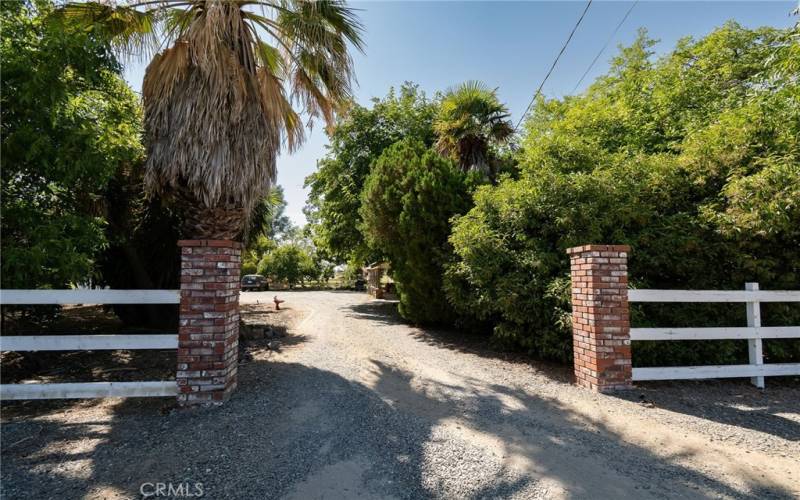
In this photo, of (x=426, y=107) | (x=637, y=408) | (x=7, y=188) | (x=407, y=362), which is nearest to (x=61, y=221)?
(x=7, y=188)

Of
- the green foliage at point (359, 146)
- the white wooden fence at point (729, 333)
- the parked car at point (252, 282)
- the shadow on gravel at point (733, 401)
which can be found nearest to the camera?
the shadow on gravel at point (733, 401)

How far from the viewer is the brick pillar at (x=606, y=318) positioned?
4.22 metres

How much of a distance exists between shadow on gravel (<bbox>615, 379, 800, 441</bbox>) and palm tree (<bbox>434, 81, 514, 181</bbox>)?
21.1 ft

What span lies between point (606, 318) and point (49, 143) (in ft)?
22.0

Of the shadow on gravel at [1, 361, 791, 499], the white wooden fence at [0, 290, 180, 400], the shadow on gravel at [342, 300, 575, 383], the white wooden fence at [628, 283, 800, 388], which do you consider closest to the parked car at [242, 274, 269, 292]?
the shadow on gravel at [342, 300, 575, 383]

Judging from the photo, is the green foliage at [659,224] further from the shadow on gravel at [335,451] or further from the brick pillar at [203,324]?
the brick pillar at [203,324]

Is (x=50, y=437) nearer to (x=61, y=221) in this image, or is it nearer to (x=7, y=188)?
(x=61, y=221)

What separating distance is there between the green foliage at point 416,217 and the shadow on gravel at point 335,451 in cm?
408

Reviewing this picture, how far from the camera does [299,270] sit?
100ft

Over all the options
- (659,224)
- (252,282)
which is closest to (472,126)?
(659,224)

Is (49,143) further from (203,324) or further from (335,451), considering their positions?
(335,451)

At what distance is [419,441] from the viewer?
321cm

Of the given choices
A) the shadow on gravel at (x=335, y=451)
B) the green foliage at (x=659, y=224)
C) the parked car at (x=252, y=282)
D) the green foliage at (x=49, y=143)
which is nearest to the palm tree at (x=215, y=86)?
the green foliage at (x=49, y=143)

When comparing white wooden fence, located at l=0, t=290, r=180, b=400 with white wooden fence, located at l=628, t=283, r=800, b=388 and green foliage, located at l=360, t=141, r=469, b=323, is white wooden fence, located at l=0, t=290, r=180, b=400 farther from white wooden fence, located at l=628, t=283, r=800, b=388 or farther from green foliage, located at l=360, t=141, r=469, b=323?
white wooden fence, located at l=628, t=283, r=800, b=388
